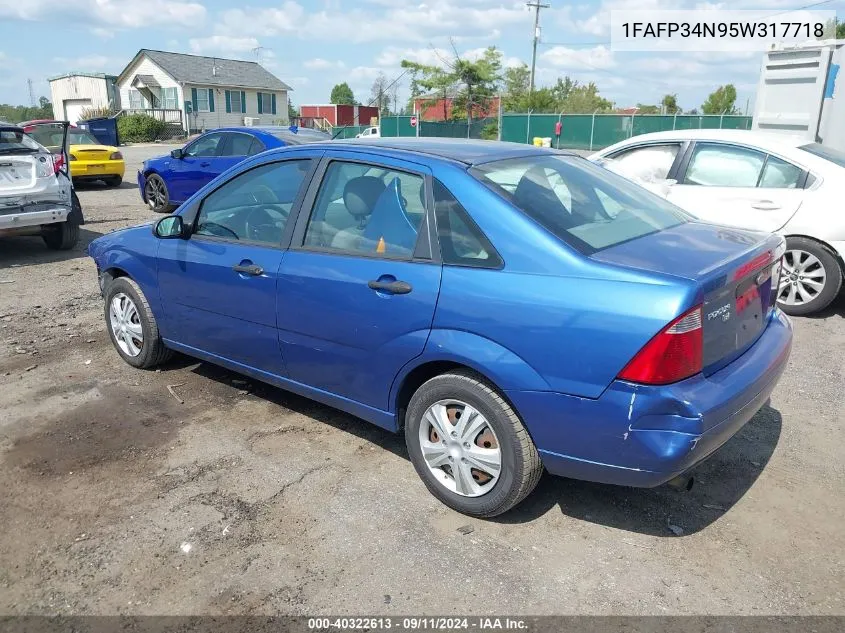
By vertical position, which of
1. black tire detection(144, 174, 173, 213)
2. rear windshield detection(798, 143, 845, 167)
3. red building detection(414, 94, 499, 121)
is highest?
red building detection(414, 94, 499, 121)

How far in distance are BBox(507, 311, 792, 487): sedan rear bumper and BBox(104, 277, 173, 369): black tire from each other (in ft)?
9.81

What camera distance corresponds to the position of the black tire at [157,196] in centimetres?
1248

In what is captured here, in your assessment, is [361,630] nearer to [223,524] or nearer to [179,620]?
[179,620]

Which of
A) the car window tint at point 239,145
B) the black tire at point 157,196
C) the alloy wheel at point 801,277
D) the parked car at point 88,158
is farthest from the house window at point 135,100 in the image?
the alloy wheel at point 801,277

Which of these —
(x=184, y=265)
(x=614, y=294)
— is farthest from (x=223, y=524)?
(x=614, y=294)

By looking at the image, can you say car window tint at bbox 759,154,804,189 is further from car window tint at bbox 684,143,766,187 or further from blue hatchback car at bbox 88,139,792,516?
blue hatchback car at bbox 88,139,792,516

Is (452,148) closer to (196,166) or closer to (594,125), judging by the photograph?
(196,166)

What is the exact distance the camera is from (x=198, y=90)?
50156 mm

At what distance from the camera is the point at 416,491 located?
354 centimetres

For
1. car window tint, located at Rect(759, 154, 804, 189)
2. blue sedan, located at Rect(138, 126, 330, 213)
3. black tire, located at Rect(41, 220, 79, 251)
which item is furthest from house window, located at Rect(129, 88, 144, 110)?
car window tint, located at Rect(759, 154, 804, 189)

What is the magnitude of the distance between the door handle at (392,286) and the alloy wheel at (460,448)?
547mm

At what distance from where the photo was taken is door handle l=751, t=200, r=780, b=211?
6.33m

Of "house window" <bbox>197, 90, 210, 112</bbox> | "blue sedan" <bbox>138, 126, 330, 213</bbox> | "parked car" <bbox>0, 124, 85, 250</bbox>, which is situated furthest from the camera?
"house window" <bbox>197, 90, 210, 112</bbox>

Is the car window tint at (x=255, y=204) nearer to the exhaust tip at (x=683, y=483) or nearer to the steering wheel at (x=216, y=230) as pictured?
the steering wheel at (x=216, y=230)
